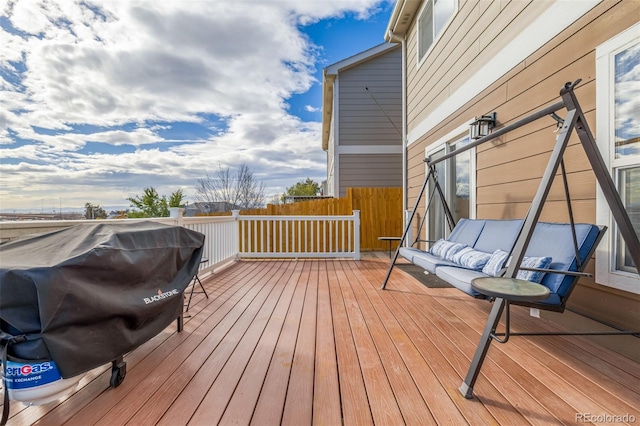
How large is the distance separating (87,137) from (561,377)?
1123 cm

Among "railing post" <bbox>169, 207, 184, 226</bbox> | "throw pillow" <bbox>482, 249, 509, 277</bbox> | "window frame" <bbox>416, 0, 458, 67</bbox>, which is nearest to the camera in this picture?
"throw pillow" <bbox>482, 249, 509, 277</bbox>

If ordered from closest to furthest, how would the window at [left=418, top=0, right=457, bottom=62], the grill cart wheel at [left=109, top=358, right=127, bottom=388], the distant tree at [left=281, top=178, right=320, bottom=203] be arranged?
1. the grill cart wheel at [left=109, top=358, right=127, bottom=388]
2. the window at [left=418, top=0, right=457, bottom=62]
3. the distant tree at [left=281, top=178, right=320, bottom=203]

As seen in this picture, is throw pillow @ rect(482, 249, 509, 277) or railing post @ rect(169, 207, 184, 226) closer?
throw pillow @ rect(482, 249, 509, 277)

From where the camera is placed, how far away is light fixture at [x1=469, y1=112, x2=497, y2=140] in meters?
3.07

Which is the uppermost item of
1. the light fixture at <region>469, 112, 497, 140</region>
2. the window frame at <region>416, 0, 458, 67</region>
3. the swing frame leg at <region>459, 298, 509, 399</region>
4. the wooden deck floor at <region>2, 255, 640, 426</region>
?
the window frame at <region>416, 0, 458, 67</region>

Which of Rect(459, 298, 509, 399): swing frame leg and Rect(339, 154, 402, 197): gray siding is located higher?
Rect(339, 154, 402, 197): gray siding

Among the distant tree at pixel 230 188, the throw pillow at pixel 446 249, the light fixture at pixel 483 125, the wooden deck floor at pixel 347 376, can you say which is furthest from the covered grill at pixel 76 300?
the distant tree at pixel 230 188

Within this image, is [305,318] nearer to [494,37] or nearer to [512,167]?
[512,167]

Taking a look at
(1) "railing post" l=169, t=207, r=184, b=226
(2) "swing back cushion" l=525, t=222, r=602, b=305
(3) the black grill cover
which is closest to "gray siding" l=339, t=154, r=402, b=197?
(1) "railing post" l=169, t=207, r=184, b=226

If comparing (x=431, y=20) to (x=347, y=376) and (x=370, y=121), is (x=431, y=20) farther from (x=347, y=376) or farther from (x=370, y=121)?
(x=347, y=376)

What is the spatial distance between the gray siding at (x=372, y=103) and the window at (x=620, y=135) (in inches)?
231

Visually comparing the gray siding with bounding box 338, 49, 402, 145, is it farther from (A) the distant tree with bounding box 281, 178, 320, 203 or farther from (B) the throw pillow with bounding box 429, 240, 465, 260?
(A) the distant tree with bounding box 281, 178, 320, 203

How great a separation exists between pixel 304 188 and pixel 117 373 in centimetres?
2262

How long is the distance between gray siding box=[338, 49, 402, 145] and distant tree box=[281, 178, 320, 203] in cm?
1590
